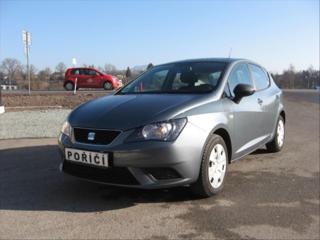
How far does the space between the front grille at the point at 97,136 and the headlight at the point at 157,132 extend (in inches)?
7.7

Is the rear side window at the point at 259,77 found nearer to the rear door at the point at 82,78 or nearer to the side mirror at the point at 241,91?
the side mirror at the point at 241,91

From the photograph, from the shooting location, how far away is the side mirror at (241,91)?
507 centimetres

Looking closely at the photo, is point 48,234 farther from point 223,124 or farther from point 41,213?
point 223,124

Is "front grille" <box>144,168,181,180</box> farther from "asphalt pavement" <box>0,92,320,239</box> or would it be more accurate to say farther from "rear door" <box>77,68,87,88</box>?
"rear door" <box>77,68,87,88</box>

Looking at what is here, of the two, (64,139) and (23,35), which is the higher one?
(23,35)

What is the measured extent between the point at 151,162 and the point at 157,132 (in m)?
0.30

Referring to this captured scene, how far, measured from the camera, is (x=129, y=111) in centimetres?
430

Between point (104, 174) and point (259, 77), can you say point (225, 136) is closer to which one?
point (104, 174)

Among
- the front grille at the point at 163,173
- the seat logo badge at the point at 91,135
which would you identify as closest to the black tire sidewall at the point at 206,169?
the front grille at the point at 163,173

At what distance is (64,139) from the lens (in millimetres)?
4465

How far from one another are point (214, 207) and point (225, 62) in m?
2.17

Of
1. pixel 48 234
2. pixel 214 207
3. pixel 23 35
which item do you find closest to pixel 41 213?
pixel 48 234

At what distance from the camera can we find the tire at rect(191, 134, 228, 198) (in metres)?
4.29

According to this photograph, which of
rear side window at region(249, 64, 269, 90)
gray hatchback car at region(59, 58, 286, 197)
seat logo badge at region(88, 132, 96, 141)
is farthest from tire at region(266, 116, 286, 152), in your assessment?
seat logo badge at region(88, 132, 96, 141)
